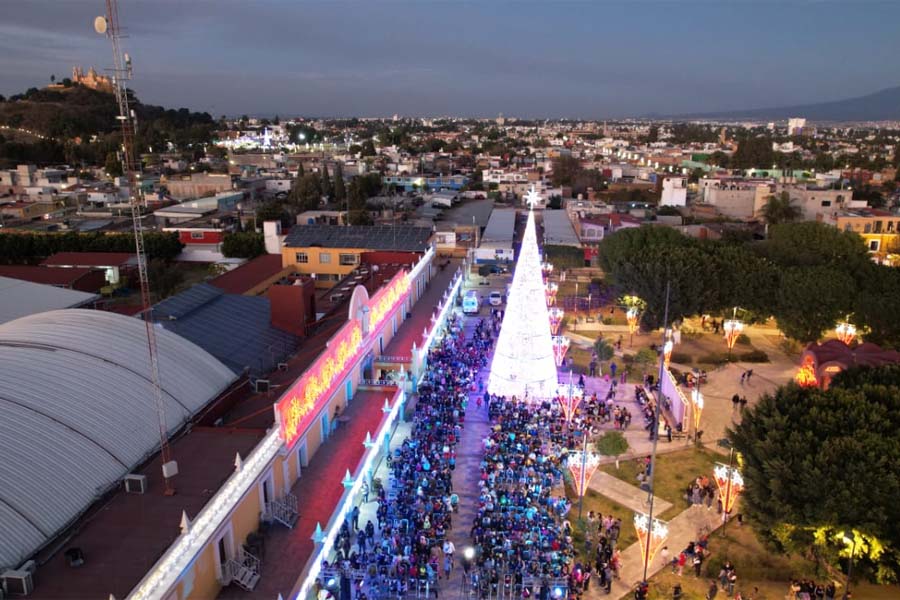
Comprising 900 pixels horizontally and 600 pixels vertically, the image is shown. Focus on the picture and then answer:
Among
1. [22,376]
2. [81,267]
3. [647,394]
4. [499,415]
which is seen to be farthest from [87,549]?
[81,267]

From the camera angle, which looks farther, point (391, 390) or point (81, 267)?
point (81, 267)

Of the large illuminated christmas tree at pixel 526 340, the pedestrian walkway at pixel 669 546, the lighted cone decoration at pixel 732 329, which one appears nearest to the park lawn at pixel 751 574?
the pedestrian walkway at pixel 669 546

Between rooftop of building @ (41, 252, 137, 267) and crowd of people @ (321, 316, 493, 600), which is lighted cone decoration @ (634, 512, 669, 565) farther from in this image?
rooftop of building @ (41, 252, 137, 267)

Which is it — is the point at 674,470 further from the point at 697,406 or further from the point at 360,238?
the point at 360,238

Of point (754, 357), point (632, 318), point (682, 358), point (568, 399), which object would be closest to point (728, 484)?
point (568, 399)

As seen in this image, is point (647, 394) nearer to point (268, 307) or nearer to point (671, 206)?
point (268, 307)

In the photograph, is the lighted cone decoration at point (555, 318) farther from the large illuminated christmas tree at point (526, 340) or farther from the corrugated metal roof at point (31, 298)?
the corrugated metal roof at point (31, 298)
